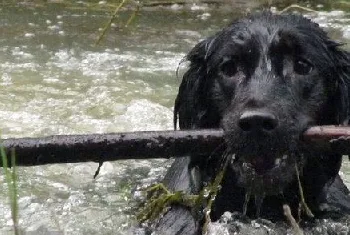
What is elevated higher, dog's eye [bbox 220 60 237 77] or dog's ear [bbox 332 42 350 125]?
dog's eye [bbox 220 60 237 77]

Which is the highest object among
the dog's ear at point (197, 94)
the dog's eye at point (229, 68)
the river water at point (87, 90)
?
the dog's eye at point (229, 68)

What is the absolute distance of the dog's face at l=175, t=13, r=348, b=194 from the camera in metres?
3.70

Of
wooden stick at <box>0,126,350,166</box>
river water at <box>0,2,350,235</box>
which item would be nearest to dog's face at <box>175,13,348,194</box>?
wooden stick at <box>0,126,350,166</box>

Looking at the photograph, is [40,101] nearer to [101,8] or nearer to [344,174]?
[344,174]

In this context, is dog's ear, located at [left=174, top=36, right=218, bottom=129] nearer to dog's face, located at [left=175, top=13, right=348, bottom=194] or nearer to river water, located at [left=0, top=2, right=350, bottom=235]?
dog's face, located at [left=175, top=13, right=348, bottom=194]

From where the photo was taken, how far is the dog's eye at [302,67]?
4.29 metres

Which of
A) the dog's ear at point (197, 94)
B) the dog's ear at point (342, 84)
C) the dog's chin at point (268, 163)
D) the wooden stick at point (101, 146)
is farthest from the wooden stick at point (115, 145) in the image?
the dog's ear at point (197, 94)

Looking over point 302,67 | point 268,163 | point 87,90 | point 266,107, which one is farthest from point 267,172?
point 87,90

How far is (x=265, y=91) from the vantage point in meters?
3.89

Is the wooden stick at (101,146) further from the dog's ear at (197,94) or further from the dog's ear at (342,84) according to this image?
the dog's ear at (342,84)

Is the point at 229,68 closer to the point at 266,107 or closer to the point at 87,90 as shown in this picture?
the point at 266,107

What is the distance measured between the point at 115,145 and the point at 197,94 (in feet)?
4.22

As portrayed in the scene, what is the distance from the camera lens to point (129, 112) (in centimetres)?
718

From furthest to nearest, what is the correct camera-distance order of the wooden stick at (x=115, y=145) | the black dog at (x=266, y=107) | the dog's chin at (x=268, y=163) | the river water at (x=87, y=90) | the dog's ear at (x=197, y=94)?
the river water at (x=87, y=90) → the dog's ear at (x=197, y=94) → the black dog at (x=266, y=107) → the dog's chin at (x=268, y=163) → the wooden stick at (x=115, y=145)
